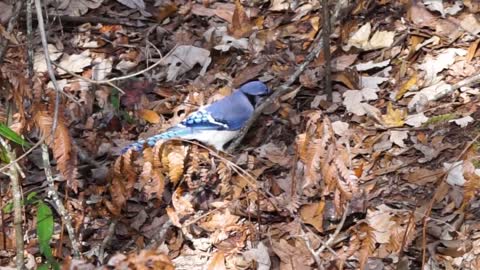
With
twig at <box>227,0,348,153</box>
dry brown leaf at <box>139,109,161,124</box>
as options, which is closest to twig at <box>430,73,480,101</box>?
twig at <box>227,0,348,153</box>

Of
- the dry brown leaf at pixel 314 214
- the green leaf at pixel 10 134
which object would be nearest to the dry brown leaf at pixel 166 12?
the dry brown leaf at pixel 314 214

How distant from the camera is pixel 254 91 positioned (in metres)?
4.39

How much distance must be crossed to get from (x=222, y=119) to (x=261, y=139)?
10.1 inches

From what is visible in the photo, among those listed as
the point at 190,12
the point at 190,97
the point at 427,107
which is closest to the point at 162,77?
the point at 190,97

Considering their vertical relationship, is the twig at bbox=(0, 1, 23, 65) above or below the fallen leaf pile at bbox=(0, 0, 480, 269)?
above

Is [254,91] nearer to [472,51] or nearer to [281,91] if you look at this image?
[281,91]

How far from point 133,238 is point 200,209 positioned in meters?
0.37

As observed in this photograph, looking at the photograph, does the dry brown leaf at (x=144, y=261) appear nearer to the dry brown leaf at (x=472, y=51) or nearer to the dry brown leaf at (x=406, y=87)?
the dry brown leaf at (x=406, y=87)

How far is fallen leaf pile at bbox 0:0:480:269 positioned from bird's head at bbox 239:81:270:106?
0.44ft

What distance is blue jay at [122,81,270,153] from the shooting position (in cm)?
427

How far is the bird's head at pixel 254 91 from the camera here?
14.4ft

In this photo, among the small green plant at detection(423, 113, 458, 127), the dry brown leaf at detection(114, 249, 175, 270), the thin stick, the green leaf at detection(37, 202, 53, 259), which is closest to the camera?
the dry brown leaf at detection(114, 249, 175, 270)

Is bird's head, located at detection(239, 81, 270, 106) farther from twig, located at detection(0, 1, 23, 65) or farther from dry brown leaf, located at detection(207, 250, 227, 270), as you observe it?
twig, located at detection(0, 1, 23, 65)

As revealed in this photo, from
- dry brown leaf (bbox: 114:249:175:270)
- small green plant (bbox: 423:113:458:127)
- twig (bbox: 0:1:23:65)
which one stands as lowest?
small green plant (bbox: 423:113:458:127)
